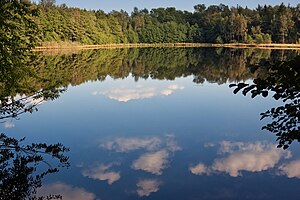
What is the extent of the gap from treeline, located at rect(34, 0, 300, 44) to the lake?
160ft

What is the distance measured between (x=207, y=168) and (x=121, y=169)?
2.42m

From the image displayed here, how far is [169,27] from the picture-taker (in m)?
106

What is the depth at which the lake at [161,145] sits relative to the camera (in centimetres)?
887

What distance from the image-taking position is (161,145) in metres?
12.6

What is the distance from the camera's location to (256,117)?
16922mm

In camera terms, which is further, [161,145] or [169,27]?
[169,27]

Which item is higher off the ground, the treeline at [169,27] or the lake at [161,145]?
the treeline at [169,27]

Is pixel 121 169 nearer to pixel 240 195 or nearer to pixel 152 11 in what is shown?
pixel 240 195

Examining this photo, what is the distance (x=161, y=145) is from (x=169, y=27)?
95760mm

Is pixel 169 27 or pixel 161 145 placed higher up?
pixel 169 27

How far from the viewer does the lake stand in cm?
887

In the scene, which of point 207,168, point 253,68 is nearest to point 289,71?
point 253,68

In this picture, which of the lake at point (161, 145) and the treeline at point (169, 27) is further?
the treeline at point (169, 27)

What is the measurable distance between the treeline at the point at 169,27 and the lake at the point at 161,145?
4891 cm
